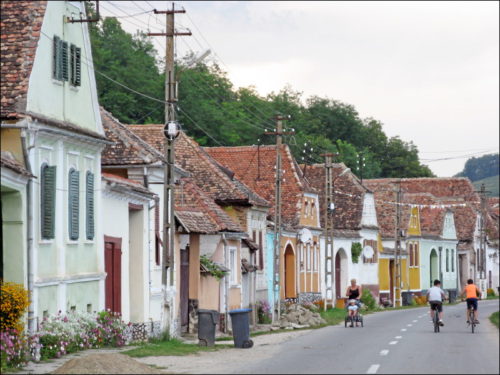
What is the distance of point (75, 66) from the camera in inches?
1144

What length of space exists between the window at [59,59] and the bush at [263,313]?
2778 cm

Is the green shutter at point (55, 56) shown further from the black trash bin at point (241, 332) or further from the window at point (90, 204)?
the black trash bin at point (241, 332)

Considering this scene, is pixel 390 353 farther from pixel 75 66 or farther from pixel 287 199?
pixel 287 199

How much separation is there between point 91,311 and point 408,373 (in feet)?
38.9

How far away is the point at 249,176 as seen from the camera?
64.2 metres

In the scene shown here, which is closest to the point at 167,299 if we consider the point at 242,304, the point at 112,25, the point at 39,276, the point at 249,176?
the point at 39,276

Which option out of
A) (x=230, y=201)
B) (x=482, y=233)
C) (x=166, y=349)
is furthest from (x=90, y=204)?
(x=482, y=233)

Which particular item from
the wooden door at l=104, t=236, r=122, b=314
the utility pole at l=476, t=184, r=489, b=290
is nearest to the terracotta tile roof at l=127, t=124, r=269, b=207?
the wooden door at l=104, t=236, r=122, b=314

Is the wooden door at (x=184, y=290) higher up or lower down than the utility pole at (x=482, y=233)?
lower down

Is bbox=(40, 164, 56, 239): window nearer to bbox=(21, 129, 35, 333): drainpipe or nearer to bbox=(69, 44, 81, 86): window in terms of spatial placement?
bbox=(21, 129, 35, 333): drainpipe

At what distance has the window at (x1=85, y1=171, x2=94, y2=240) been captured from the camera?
97.6ft

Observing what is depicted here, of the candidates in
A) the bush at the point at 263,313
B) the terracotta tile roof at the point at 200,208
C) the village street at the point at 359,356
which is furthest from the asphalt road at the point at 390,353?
the bush at the point at 263,313

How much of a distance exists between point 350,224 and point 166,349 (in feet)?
163

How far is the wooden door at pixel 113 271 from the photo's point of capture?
31906mm
